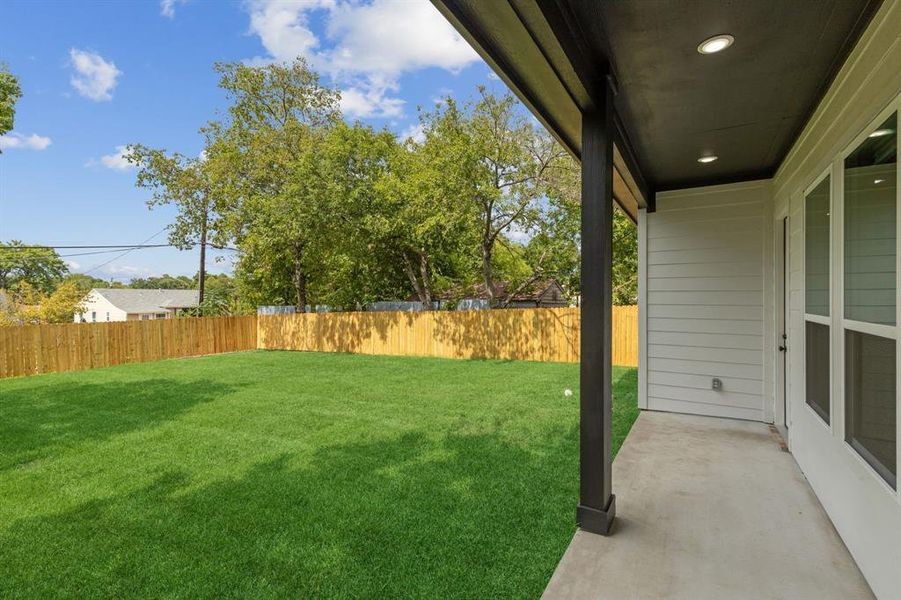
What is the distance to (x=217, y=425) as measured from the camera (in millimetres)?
4695

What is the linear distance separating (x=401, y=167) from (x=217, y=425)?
8853mm

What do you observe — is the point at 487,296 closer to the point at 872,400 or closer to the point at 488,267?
the point at 488,267

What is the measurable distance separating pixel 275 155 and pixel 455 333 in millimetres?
7865

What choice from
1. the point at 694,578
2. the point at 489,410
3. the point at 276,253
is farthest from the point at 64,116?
the point at 694,578

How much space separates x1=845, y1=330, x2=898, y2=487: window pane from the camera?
163 centimetres

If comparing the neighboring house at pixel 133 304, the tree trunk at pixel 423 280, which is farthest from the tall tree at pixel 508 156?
the neighboring house at pixel 133 304

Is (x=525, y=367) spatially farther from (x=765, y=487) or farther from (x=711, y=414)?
(x=765, y=487)

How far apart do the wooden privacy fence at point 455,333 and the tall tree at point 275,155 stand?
7.53ft

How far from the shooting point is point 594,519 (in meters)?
2.28

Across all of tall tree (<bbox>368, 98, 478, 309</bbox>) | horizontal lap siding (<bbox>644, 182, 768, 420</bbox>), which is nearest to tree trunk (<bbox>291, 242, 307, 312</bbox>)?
tall tree (<bbox>368, 98, 478, 309</bbox>)

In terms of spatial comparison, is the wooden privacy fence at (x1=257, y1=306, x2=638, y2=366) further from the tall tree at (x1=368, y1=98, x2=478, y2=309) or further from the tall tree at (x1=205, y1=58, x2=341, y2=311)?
the tall tree at (x1=205, y1=58, x2=341, y2=311)

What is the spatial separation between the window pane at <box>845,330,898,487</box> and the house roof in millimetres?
33473

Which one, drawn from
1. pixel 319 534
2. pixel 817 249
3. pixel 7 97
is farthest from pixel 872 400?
pixel 7 97

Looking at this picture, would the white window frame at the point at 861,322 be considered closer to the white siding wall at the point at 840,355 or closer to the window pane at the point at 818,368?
the white siding wall at the point at 840,355
